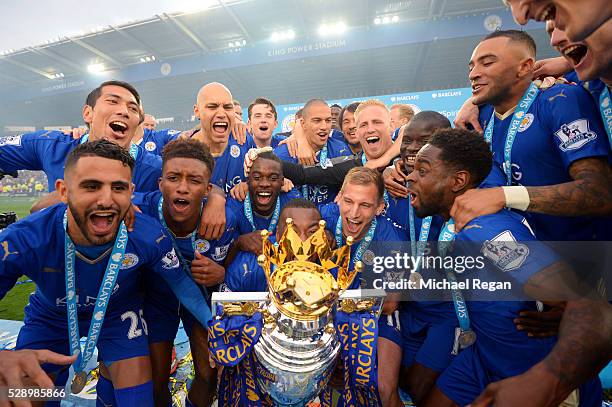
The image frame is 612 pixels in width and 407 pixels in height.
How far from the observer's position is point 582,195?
1.73 m

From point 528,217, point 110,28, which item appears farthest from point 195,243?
point 110,28

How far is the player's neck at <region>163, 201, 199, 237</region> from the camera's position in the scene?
2.52 m

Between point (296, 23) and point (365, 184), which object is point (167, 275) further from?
point (296, 23)

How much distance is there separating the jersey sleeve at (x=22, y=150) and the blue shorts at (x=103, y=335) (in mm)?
1477

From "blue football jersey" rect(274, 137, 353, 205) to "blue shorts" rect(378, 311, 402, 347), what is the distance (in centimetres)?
167

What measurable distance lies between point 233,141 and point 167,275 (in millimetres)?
2087

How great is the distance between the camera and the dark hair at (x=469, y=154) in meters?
1.94

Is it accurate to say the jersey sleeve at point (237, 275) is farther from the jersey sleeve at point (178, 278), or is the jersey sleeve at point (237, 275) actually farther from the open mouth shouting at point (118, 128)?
the open mouth shouting at point (118, 128)

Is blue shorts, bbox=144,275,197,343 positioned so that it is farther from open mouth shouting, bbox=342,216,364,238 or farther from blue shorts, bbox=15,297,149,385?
open mouth shouting, bbox=342,216,364,238

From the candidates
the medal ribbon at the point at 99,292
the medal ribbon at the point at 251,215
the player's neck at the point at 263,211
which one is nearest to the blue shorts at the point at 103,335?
the medal ribbon at the point at 99,292

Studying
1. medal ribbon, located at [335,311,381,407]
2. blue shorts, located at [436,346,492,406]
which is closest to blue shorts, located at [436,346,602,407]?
blue shorts, located at [436,346,492,406]

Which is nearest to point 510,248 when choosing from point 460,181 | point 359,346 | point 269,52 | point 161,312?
point 460,181

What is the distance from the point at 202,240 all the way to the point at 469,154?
6.53 feet

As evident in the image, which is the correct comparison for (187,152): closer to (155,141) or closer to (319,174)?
(319,174)
